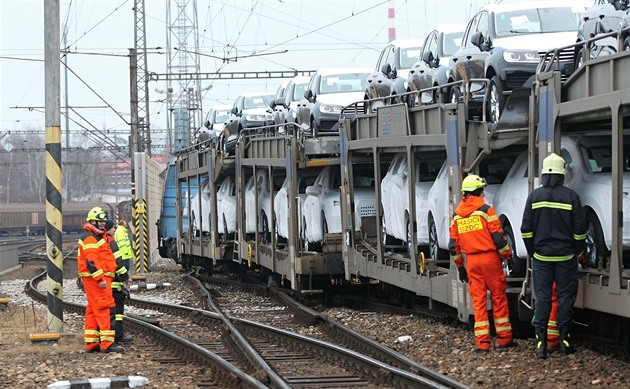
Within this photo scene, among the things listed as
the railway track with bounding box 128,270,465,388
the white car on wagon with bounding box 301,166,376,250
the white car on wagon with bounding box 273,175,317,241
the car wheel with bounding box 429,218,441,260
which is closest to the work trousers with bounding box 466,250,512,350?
the railway track with bounding box 128,270,465,388

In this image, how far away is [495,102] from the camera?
45.2 feet

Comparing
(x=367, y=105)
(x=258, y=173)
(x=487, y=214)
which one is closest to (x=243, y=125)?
(x=258, y=173)

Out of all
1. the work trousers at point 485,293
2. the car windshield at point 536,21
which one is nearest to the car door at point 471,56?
the car windshield at point 536,21

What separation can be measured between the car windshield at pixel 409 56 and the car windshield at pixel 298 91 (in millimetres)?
5150

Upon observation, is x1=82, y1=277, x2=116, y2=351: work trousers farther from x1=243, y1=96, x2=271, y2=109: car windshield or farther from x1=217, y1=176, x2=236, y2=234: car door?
→ x1=243, y1=96, x2=271, y2=109: car windshield

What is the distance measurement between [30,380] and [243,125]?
63.1 ft

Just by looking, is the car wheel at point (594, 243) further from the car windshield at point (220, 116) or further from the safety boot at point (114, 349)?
the car windshield at point (220, 116)

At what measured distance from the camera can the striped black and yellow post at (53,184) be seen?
16359 mm

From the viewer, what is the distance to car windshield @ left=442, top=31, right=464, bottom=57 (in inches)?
749

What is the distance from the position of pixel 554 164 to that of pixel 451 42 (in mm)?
8713

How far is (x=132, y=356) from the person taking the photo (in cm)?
1371

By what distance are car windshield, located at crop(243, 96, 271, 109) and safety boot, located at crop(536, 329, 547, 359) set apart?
68.5 ft

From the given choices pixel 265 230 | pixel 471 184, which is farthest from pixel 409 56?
pixel 471 184

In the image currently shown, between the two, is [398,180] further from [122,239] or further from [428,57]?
[122,239]
